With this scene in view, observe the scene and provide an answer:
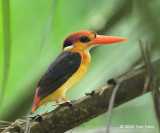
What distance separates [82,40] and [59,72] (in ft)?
0.64

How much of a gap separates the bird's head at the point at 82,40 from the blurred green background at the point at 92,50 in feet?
0.34

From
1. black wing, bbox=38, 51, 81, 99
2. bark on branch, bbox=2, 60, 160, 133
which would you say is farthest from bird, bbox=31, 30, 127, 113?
bark on branch, bbox=2, 60, 160, 133

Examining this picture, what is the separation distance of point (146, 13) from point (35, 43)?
1908 millimetres

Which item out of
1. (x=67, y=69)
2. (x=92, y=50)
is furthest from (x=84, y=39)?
(x=92, y=50)

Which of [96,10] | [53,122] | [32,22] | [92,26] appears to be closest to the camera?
[53,122]

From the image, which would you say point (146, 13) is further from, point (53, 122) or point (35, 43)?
point (35, 43)

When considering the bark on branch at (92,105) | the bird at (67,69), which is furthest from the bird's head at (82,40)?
the bark on branch at (92,105)

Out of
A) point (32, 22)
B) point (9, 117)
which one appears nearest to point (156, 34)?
point (9, 117)

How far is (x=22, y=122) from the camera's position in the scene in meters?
1.09

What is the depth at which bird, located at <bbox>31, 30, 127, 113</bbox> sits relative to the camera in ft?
4.25

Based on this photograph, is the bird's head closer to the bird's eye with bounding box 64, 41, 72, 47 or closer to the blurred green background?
the bird's eye with bounding box 64, 41, 72, 47

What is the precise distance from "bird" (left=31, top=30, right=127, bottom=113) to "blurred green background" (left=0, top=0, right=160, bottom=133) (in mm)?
88

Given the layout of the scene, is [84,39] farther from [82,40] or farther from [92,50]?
[92,50]

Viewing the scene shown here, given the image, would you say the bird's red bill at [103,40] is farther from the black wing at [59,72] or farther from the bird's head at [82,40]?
the black wing at [59,72]
